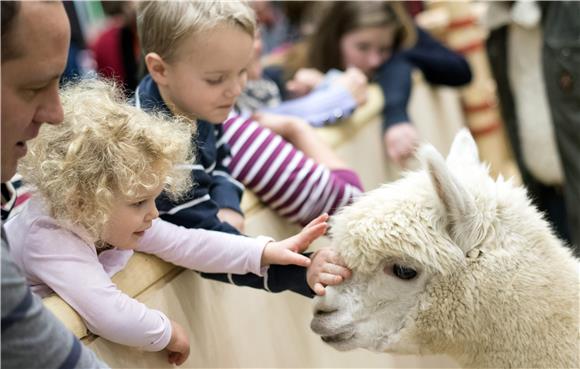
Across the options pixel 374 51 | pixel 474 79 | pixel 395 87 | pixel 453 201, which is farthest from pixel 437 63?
pixel 453 201

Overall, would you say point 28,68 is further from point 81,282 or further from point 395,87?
point 395,87

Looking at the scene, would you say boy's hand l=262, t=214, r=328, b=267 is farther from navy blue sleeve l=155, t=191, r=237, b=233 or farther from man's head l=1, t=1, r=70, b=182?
man's head l=1, t=1, r=70, b=182

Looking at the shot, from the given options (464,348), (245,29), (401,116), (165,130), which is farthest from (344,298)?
(401,116)

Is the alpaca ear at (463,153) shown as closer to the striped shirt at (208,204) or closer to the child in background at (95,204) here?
the striped shirt at (208,204)

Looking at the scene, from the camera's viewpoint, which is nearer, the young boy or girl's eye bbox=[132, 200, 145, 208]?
girl's eye bbox=[132, 200, 145, 208]

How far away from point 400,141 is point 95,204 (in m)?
1.37

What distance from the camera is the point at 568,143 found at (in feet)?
7.52

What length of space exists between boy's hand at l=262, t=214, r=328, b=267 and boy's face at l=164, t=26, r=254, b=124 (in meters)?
0.29

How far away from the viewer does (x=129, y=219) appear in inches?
43.3

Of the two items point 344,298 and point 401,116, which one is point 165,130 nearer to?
point 344,298

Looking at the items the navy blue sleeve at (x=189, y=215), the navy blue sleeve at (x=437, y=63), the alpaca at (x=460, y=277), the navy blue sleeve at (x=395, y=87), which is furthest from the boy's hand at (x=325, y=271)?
the navy blue sleeve at (x=437, y=63)

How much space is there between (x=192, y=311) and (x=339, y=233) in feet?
0.97

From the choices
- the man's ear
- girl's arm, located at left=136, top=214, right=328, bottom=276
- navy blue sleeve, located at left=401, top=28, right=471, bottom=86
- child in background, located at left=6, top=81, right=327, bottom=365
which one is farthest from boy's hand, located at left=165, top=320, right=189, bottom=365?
navy blue sleeve, located at left=401, top=28, right=471, bottom=86

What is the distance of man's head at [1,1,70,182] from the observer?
816 mm
